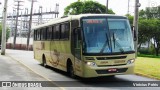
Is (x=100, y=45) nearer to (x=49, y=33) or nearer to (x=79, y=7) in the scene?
(x=49, y=33)

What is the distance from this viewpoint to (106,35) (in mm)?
15680

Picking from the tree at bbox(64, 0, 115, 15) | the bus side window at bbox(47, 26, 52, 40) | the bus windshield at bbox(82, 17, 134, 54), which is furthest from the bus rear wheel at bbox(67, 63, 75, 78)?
the tree at bbox(64, 0, 115, 15)

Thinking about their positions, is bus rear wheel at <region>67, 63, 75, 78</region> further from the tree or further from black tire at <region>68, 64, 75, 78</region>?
the tree

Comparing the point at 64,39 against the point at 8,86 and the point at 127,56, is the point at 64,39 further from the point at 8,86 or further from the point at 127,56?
the point at 8,86

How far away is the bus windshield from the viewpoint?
1545cm

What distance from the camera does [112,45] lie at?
15.5 m

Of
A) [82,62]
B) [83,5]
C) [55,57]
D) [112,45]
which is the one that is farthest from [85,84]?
[83,5]

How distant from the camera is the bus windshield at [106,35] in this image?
1545 centimetres

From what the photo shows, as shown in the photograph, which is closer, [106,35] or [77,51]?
[106,35]

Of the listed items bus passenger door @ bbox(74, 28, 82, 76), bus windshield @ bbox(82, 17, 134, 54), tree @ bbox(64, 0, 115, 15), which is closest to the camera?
bus windshield @ bbox(82, 17, 134, 54)

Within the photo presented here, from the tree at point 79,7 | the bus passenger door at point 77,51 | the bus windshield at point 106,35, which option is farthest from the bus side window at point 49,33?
the tree at point 79,7

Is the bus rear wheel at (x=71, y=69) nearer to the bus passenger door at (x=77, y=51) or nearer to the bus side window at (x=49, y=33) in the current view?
the bus passenger door at (x=77, y=51)

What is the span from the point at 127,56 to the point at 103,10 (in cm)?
4895

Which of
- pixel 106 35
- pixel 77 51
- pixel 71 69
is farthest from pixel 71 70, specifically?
pixel 106 35
